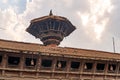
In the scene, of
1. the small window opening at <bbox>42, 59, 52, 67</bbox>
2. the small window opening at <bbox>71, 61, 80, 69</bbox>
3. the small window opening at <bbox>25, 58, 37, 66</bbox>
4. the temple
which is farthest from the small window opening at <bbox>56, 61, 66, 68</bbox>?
the small window opening at <bbox>25, 58, 37, 66</bbox>

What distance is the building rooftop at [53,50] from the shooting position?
21578 mm

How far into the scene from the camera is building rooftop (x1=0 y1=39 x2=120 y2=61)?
70.8ft

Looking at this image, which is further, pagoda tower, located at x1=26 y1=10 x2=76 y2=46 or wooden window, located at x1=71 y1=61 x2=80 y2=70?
pagoda tower, located at x1=26 y1=10 x2=76 y2=46

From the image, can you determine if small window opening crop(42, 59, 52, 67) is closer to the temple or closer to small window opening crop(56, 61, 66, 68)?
the temple

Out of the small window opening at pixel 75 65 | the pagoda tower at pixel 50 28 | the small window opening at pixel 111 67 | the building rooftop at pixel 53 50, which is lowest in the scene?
the small window opening at pixel 111 67

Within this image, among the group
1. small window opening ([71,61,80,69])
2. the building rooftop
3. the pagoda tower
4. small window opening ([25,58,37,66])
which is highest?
the pagoda tower

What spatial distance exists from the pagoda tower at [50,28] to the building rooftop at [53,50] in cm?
805

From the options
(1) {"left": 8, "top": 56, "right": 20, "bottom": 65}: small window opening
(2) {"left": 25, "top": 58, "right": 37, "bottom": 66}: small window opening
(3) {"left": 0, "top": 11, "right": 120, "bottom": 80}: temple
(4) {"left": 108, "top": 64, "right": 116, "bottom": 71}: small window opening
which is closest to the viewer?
(3) {"left": 0, "top": 11, "right": 120, "bottom": 80}: temple

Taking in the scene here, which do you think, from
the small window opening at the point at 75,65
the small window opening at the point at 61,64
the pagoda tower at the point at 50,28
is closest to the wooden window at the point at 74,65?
the small window opening at the point at 75,65

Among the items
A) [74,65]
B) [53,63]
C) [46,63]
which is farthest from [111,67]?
[46,63]

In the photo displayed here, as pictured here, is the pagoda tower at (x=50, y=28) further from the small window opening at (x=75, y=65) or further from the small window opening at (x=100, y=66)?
the small window opening at (x=75, y=65)

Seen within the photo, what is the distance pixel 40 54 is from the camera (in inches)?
862

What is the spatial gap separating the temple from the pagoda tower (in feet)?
26.6

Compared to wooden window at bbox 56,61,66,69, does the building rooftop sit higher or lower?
higher
